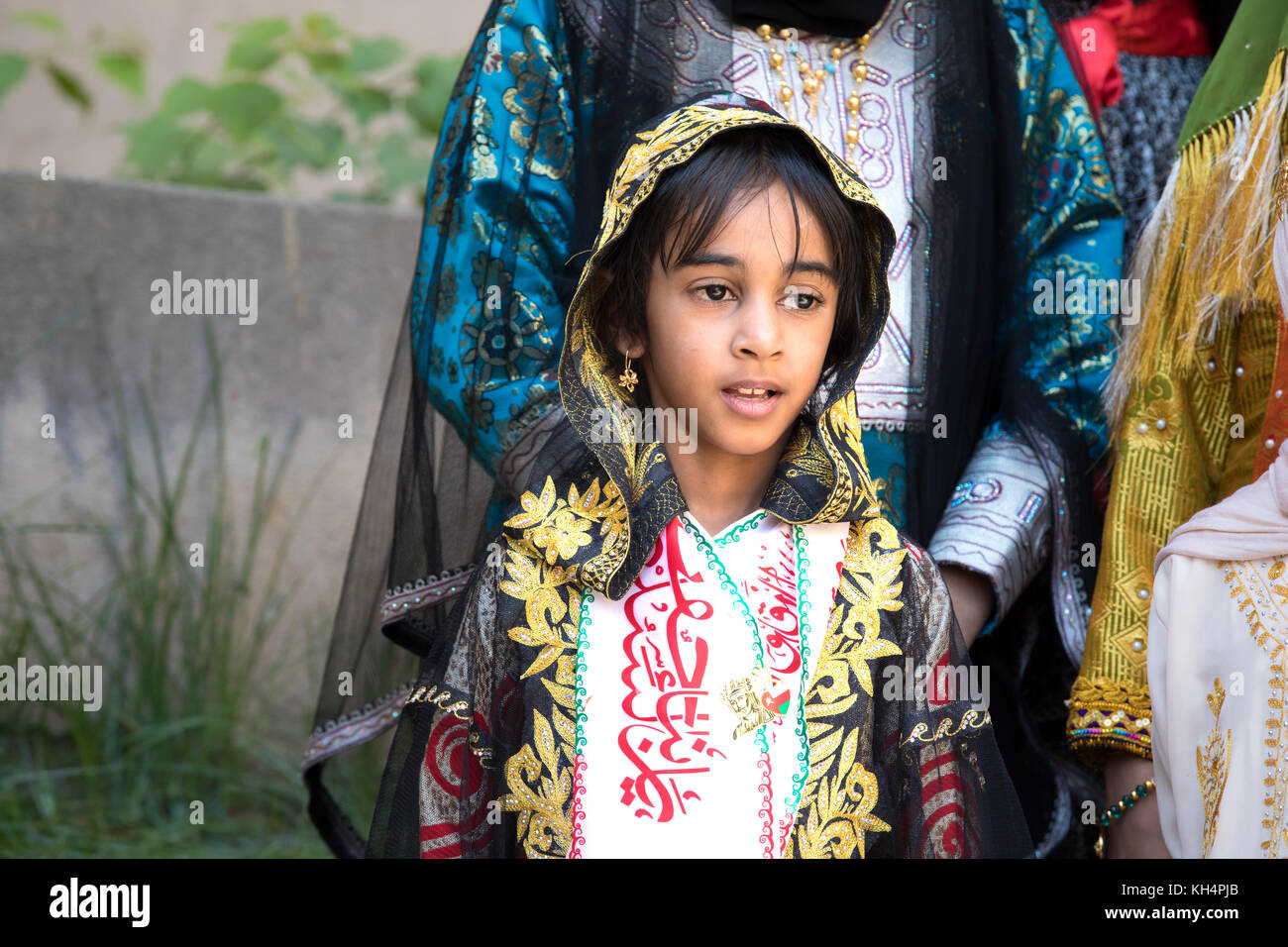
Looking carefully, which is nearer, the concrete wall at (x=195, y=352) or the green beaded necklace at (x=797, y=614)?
the green beaded necklace at (x=797, y=614)

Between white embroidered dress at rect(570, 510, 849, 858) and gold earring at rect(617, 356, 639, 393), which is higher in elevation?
gold earring at rect(617, 356, 639, 393)

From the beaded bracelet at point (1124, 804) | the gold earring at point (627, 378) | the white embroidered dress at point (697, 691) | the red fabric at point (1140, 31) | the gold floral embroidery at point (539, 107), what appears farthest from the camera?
the red fabric at point (1140, 31)

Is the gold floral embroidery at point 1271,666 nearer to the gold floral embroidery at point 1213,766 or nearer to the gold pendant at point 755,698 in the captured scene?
the gold floral embroidery at point 1213,766

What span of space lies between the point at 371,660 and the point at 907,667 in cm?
95

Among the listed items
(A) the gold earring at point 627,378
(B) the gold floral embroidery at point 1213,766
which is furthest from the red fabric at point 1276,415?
(A) the gold earring at point 627,378

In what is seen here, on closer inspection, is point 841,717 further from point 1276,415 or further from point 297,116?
point 297,116

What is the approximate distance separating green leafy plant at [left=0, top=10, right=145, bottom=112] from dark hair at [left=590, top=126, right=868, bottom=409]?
277cm

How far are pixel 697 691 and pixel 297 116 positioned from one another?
3057 mm

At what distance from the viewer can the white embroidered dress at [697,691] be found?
160cm

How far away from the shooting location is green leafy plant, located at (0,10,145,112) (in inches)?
153

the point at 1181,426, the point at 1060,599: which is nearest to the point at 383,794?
the point at 1060,599

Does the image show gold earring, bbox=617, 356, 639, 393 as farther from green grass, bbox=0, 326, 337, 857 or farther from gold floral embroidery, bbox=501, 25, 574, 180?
green grass, bbox=0, 326, 337, 857

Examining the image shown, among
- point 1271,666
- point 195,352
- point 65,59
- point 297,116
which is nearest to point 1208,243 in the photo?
point 1271,666

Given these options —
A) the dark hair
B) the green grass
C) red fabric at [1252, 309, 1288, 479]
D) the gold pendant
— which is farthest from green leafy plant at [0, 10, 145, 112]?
red fabric at [1252, 309, 1288, 479]
